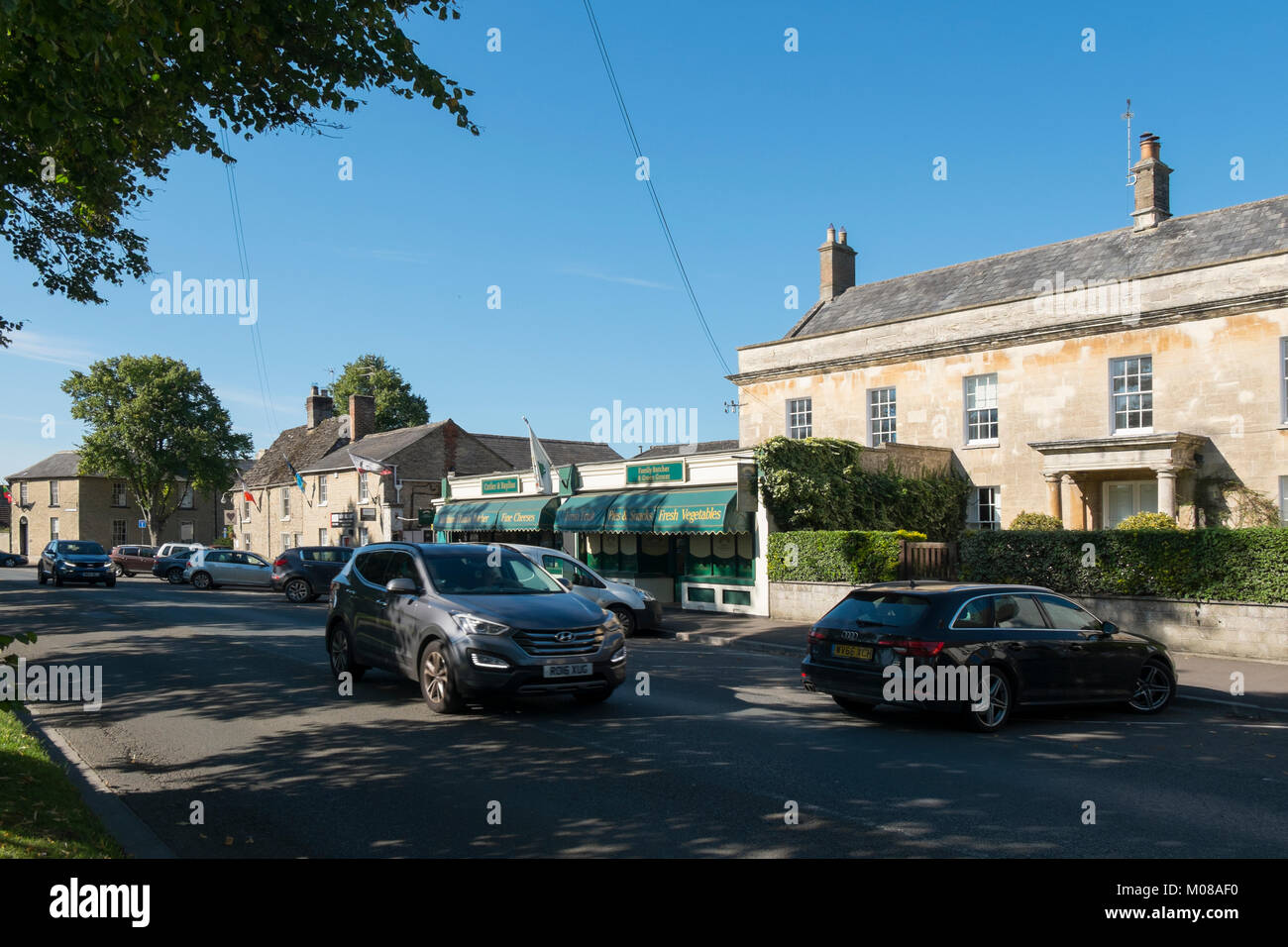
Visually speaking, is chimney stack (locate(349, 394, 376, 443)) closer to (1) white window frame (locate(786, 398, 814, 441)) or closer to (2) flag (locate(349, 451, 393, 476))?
(2) flag (locate(349, 451, 393, 476))

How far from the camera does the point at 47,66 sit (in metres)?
6.88

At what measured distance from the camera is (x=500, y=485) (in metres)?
33.4

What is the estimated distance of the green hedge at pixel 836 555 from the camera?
19.5 meters

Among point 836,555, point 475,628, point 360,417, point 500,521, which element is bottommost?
point 475,628

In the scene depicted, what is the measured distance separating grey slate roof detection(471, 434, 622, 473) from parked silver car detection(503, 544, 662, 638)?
29957 mm

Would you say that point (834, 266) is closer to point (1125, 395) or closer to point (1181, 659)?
point (1125, 395)

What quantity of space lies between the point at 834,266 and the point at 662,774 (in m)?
28.7

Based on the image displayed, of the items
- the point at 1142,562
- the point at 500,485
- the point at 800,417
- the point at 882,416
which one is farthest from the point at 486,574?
the point at 500,485

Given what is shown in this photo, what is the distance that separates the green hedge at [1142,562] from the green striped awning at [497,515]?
46.9 ft

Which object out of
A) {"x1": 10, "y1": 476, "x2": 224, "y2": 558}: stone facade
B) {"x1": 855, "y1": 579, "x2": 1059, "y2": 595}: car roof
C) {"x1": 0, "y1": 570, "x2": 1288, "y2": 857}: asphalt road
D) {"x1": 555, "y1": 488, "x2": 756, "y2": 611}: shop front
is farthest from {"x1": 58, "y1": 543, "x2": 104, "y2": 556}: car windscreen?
{"x1": 10, "y1": 476, "x2": 224, "y2": 558}: stone facade

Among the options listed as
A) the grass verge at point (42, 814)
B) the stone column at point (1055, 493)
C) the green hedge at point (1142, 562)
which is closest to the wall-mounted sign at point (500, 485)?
the stone column at point (1055, 493)

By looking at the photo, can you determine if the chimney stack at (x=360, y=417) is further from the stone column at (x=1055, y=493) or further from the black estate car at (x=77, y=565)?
the stone column at (x=1055, y=493)

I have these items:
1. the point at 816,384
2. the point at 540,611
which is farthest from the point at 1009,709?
the point at 816,384
